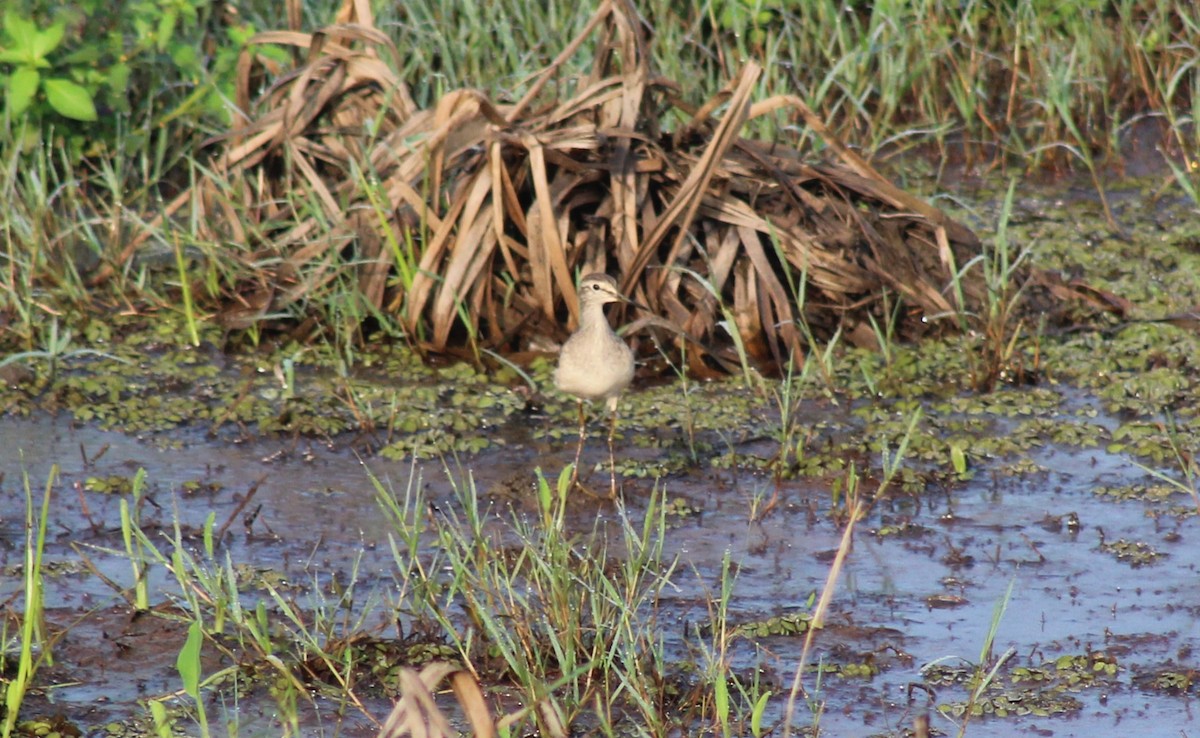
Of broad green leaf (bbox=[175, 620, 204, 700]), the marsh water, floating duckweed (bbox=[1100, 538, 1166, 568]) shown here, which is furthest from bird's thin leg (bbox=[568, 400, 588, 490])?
broad green leaf (bbox=[175, 620, 204, 700])

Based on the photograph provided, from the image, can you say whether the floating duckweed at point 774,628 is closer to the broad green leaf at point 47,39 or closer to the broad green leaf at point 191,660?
the broad green leaf at point 191,660

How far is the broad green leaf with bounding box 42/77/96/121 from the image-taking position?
673 cm

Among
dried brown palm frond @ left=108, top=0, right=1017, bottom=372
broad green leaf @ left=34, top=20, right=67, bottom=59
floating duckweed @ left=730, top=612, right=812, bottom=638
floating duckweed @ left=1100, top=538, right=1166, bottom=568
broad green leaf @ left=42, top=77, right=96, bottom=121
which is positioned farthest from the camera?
broad green leaf @ left=42, top=77, right=96, bottom=121

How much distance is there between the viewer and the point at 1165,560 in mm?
4465

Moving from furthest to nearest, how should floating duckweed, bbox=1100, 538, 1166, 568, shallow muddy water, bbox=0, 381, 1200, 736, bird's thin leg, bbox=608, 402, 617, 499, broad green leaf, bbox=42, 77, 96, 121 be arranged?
broad green leaf, bbox=42, 77, 96, 121 < bird's thin leg, bbox=608, 402, 617, 499 < floating duckweed, bbox=1100, 538, 1166, 568 < shallow muddy water, bbox=0, 381, 1200, 736

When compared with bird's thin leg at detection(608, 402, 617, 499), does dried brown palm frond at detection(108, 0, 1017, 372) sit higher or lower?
higher

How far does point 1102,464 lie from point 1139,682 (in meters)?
1.59

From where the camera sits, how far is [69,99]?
22.2ft

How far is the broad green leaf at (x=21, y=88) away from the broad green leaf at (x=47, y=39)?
0.29 ft

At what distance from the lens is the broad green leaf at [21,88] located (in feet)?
21.8

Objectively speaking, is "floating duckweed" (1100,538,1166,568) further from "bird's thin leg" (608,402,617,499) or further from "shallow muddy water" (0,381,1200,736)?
"bird's thin leg" (608,402,617,499)

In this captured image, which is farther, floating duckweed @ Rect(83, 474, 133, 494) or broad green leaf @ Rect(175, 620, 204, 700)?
floating duckweed @ Rect(83, 474, 133, 494)

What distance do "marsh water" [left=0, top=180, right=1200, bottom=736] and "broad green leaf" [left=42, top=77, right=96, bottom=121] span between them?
129 cm

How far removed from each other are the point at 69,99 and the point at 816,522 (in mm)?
3830
